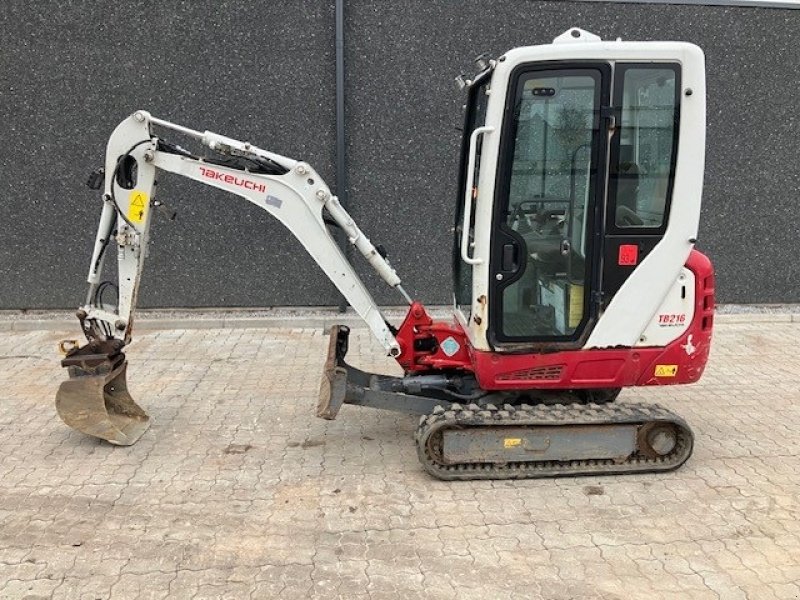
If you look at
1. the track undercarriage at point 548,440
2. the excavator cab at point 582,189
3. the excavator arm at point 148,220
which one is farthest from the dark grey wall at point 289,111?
the track undercarriage at point 548,440

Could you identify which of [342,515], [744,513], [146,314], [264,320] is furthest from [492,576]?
[146,314]

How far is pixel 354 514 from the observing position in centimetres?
359

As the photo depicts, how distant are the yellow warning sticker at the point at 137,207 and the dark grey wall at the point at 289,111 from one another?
3638 millimetres

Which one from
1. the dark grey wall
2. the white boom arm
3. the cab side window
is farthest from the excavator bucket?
the dark grey wall

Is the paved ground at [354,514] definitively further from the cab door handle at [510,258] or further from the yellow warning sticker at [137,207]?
the yellow warning sticker at [137,207]

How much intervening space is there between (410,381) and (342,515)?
1.14 metres

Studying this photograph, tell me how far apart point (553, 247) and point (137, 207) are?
2.77m

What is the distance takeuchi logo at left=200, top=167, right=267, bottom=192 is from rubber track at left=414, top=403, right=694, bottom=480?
6.07ft

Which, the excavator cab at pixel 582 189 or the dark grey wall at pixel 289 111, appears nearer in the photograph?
the excavator cab at pixel 582 189

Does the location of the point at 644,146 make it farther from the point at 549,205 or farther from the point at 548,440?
the point at 548,440

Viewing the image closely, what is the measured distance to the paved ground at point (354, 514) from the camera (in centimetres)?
302

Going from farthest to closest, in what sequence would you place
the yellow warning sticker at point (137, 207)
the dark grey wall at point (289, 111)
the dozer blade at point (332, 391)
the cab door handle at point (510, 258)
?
1. the dark grey wall at point (289, 111)
2. the yellow warning sticker at point (137, 207)
3. the dozer blade at point (332, 391)
4. the cab door handle at point (510, 258)

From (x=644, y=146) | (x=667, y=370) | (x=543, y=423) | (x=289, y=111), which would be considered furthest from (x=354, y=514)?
(x=289, y=111)

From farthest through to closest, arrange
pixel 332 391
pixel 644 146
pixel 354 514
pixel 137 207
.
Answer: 1. pixel 137 207
2. pixel 332 391
3. pixel 644 146
4. pixel 354 514
